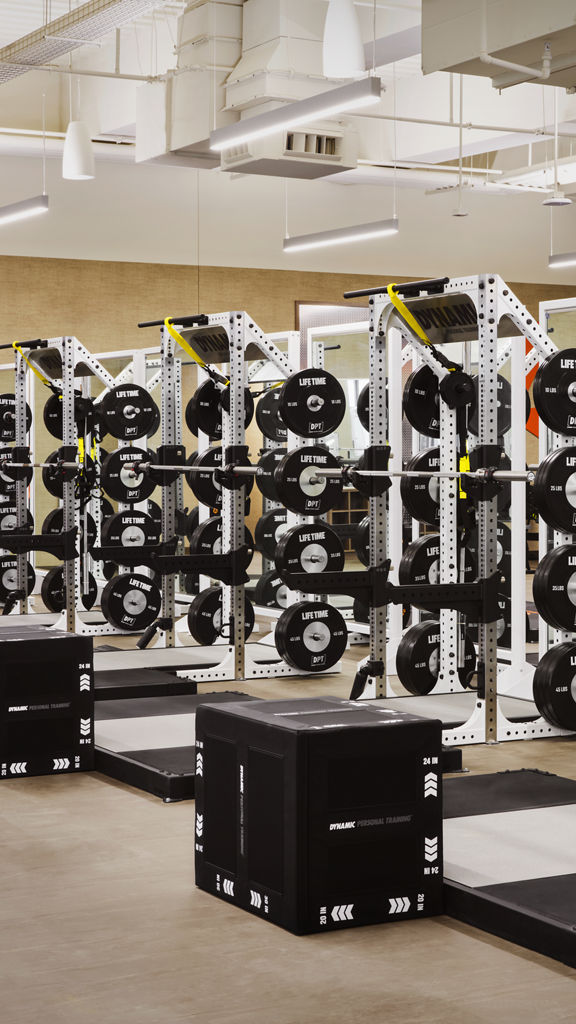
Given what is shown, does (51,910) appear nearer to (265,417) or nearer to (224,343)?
(224,343)

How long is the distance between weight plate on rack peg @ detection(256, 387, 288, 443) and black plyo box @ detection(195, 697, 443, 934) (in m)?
5.52

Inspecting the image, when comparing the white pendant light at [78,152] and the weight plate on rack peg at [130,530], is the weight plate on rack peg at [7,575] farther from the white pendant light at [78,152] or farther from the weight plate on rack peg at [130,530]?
the white pendant light at [78,152]

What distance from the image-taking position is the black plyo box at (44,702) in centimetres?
559

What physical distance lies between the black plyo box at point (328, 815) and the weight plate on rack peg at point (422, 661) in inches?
119

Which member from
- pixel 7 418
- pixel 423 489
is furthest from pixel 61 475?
pixel 423 489

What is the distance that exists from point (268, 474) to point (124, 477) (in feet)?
5.87

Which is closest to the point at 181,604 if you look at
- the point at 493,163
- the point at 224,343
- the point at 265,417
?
the point at 265,417

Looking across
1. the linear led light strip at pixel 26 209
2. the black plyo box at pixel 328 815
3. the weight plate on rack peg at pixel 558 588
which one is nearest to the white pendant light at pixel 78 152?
the linear led light strip at pixel 26 209

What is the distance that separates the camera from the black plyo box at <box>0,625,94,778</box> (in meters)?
5.59

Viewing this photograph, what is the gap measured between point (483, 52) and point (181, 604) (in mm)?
6736

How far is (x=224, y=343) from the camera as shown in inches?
328

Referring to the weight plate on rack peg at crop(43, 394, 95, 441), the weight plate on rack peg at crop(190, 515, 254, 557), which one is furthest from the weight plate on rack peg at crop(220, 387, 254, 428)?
the weight plate on rack peg at crop(43, 394, 95, 441)

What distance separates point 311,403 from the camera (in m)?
7.54

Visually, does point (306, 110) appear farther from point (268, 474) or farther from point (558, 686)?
point (558, 686)
